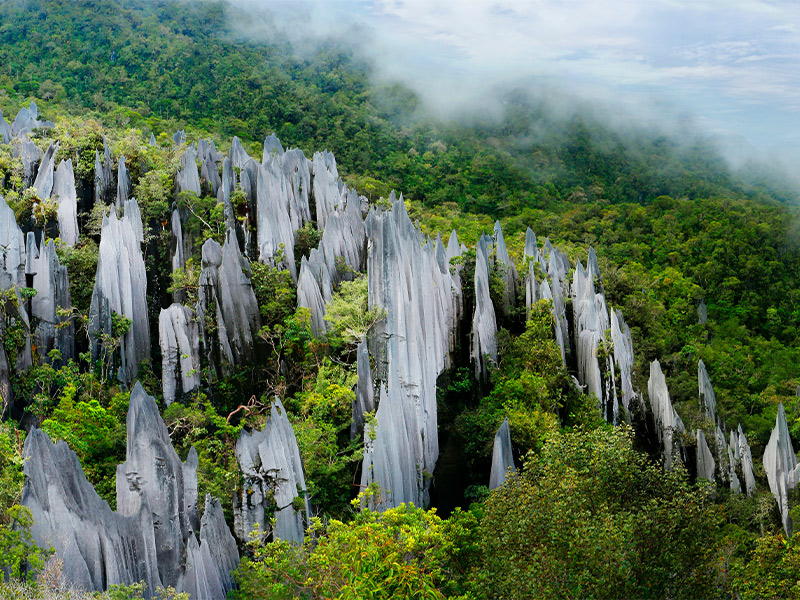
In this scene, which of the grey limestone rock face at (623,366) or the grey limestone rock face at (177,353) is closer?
the grey limestone rock face at (177,353)

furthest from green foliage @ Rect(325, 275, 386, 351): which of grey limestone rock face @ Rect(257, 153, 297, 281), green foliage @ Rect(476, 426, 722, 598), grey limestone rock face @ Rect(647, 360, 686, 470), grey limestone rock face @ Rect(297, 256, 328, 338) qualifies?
grey limestone rock face @ Rect(647, 360, 686, 470)

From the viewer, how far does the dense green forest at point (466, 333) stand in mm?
11773

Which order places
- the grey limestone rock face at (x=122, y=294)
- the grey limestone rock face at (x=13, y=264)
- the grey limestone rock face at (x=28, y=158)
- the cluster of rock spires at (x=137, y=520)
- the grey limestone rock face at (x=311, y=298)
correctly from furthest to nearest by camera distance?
1. the grey limestone rock face at (x=28, y=158)
2. the grey limestone rock face at (x=311, y=298)
3. the grey limestone rock face at (x=122, y=294)
4. the grey limestone rock face at (x=13, y=264)
5. the cluster of rock spires at (x=137, y=520)

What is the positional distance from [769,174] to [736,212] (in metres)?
21.8

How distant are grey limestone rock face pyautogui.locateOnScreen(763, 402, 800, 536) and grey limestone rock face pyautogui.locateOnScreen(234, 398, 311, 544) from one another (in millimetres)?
17216

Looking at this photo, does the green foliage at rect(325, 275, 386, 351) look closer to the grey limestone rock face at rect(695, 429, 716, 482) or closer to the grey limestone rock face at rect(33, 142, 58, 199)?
the grey limestone rock face at rect(33, 142, 58, 199)

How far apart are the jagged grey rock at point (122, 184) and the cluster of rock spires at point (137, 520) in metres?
14.1

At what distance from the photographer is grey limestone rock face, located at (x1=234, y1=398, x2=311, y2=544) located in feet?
46.0

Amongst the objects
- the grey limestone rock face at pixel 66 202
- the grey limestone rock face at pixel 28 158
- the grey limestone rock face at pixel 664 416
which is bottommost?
the grey limestone rock face at pixel 664 416

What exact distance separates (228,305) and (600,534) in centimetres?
1365

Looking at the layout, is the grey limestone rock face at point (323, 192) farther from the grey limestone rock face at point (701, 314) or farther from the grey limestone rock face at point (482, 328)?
the grey limestone rock face at point (701, 314)

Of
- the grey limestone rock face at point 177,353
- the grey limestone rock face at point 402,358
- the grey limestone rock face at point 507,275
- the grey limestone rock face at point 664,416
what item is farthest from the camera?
the grey limestone rock face at point 507,275

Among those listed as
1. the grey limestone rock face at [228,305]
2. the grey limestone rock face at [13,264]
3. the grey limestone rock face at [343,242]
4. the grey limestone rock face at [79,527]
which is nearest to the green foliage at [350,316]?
the grey limestone rock face at [343,242]

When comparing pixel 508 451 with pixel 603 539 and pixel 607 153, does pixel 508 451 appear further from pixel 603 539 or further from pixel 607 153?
pixel 607 153
